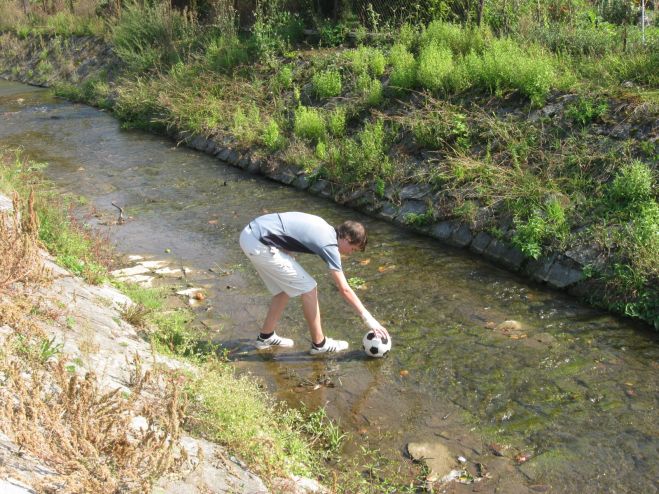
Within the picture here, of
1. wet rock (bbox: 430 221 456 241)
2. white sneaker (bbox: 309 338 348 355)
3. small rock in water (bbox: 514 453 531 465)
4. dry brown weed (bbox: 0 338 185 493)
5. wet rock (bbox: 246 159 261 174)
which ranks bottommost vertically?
wet rock (bbox: 246 159 261 174)

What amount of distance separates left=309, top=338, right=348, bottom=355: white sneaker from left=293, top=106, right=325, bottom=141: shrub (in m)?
6.96

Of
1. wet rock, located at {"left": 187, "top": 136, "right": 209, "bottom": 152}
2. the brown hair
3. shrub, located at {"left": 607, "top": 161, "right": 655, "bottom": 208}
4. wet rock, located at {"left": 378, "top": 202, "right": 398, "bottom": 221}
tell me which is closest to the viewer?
the brown hair

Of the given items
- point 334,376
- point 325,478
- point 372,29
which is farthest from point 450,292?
point 372,29

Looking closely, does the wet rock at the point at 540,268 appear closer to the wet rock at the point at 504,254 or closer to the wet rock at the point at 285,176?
the wet rock at the point at 504,254

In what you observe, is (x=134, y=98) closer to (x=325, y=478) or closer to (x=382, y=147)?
(x=382, y=147)

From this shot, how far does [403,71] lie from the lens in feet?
44.0

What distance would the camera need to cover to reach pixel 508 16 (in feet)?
47.3

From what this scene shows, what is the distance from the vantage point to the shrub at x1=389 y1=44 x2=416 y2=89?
1330cm

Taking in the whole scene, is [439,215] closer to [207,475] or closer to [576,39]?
[576,39]

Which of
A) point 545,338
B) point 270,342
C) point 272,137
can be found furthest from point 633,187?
point 272,137

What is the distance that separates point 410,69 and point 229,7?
881cm

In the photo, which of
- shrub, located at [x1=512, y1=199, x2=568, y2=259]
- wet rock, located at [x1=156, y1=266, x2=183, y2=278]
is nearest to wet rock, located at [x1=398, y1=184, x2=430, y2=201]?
shrub, located at [x1=512, y1=199, x2=568, y2=259]

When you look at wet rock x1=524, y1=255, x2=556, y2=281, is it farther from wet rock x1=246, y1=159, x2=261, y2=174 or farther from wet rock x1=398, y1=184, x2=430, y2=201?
wet rock x1=246, y1=159, x2=261, y2=174

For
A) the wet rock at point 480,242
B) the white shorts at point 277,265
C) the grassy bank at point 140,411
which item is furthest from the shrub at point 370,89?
the white shorts at point 277,265
